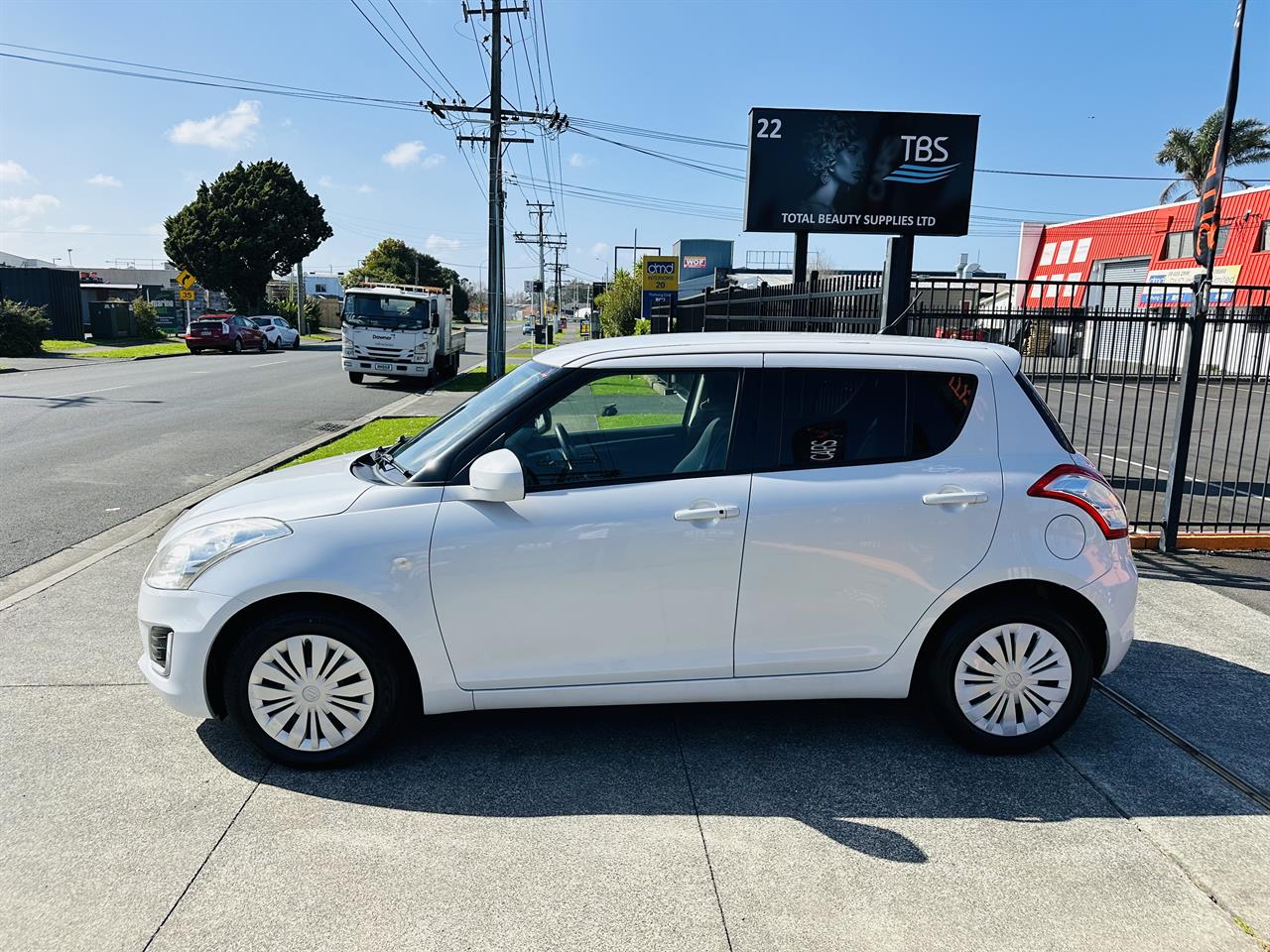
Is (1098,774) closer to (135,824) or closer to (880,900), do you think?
(880,900)

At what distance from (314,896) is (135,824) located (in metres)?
0.89

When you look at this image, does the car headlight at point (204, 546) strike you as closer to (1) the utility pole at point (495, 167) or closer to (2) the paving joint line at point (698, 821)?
(2) the paving joint line at point (698, 821)

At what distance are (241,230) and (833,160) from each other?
57.1 metres

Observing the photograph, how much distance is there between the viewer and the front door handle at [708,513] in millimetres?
3699

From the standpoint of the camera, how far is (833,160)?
8805mm

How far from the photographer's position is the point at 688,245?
72062mm

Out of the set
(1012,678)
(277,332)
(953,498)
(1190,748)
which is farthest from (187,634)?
(277,332)


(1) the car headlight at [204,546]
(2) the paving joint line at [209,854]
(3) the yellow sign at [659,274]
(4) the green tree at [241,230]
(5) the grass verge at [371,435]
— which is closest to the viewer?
(2) the paving joint line at [209,854]

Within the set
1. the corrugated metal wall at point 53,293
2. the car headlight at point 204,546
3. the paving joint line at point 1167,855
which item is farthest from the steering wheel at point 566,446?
the corrugated metal wall at point 53,293

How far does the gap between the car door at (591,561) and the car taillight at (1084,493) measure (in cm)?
126

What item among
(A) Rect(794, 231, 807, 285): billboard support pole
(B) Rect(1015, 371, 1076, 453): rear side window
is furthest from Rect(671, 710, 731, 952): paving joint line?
(A) Rect(794, 231, 807, 285): billboard support pole

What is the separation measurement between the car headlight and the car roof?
136cm

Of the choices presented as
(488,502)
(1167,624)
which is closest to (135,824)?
(488,502)

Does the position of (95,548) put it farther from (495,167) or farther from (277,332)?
(277,332)
